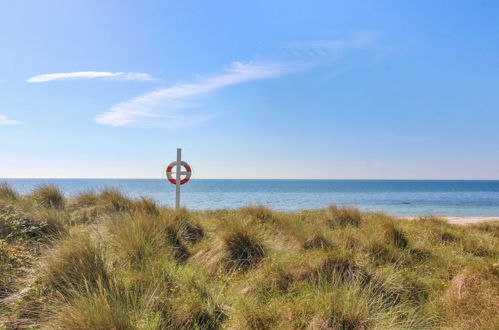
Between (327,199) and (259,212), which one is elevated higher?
(259,212)

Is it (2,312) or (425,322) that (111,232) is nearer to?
(2,312)

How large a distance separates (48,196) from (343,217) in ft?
26.8

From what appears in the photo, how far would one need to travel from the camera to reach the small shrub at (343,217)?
25.1ft

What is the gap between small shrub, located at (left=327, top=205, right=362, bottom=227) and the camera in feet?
25.1

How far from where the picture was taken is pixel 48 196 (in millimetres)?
9258

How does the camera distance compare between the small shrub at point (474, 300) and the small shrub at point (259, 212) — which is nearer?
the small shrub at point (474, 300)

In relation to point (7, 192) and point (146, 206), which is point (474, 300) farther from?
point (7, 192)

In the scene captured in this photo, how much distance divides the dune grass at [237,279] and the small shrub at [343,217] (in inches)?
53.6

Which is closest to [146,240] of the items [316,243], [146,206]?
[316,243]

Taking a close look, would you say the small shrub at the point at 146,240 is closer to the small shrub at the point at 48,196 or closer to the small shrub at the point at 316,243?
the small shrub at the point at 316,243

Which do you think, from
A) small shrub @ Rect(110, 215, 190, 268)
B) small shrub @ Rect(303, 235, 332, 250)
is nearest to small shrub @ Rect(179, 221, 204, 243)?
small shrub @ Rect(110, 215, 190, 268)

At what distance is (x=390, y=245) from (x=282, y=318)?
10.9ft

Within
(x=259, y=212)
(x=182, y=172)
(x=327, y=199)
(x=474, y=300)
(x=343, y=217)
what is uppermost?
(x=182, y=172)

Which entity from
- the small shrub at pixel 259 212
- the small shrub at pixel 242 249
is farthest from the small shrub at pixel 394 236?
the small shrub at pixel 242 249
